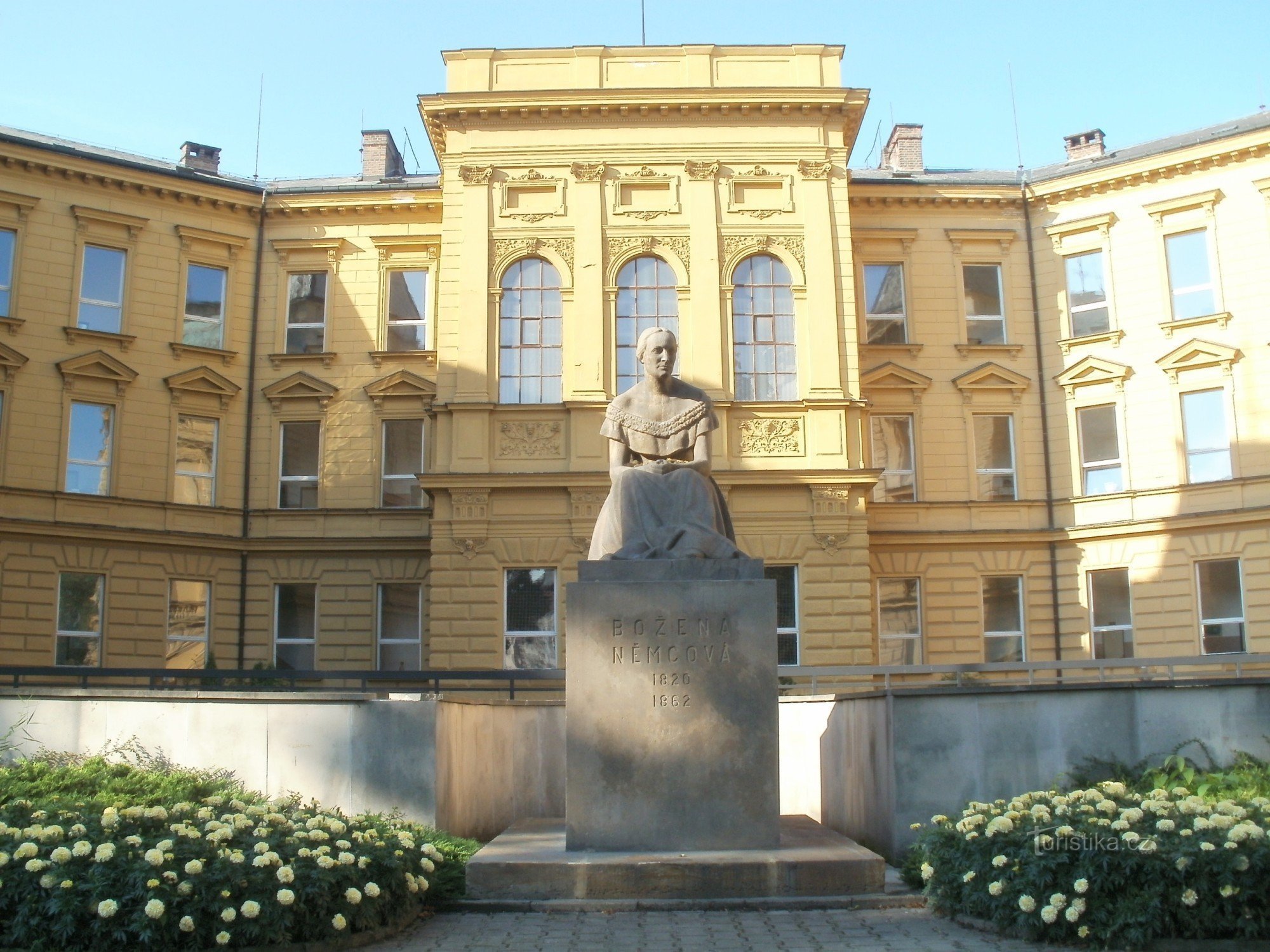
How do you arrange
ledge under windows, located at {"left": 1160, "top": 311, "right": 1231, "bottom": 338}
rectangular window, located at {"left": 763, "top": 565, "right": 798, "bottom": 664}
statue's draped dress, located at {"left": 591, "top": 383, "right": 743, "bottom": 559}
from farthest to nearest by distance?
ledge under windows, located at {"left": 1160, "top": 311, "right": 1231, "bottom": 338} → rectangular window, located at {"left": 763, "top": 565, "right": 798, "bottom": 664} → statue's draped dress, located at {"left": 591, "top": 383, "right": 743, "bottom": 559}

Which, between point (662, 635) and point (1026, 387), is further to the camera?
point (1026, 387)

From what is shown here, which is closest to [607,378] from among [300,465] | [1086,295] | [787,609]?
[787,609]

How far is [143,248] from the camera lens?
29016 millimetres

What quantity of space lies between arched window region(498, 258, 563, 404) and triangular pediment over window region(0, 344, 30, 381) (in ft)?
33.7

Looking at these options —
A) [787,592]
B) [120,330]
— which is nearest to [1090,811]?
[787,592]

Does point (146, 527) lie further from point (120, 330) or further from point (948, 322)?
point (948, 322)

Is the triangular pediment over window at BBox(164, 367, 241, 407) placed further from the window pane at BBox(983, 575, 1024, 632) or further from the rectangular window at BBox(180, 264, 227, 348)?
the window pane at BBox(983, 575, 1024, 632)


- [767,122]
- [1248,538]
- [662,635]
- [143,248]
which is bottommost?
[662,635]

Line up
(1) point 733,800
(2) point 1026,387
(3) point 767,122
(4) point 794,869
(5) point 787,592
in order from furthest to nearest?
(2) point 1026,387
(3) point 767,122
(5) point 787,592
(1) point 733,800
(4) point 794,869

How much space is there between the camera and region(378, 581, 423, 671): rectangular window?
1125 inches

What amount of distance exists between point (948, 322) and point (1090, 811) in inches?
902

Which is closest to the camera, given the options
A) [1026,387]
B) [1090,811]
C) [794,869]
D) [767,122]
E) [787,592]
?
[1090,811]

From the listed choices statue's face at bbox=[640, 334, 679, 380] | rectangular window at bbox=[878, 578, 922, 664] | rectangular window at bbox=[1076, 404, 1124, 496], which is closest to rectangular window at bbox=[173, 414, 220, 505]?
rectangular window at bbox=[878, 578, 922, 664]

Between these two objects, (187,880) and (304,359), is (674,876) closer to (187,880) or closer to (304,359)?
(187,880)
